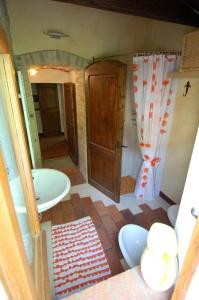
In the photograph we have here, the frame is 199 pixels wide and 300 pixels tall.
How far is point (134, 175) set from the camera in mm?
3178

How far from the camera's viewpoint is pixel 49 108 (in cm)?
550

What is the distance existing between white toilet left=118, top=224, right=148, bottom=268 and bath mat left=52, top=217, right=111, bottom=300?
8.8 inches

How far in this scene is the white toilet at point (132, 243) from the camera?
1.63m

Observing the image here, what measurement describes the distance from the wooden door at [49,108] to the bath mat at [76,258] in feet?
13.8

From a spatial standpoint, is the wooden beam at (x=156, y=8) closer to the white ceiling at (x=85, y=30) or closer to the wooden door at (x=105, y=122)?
the white ceiling at (x=85, y=30)

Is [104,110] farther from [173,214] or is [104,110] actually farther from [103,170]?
[173,214]

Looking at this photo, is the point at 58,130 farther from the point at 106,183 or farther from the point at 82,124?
the point at 106,183

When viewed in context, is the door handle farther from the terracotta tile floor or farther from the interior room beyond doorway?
the interior room beyond doorway

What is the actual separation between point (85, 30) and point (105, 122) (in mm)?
1297

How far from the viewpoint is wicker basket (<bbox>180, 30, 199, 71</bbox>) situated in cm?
158

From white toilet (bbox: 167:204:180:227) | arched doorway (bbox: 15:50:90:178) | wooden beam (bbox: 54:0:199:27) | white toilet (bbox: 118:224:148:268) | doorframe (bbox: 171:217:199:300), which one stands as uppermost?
wooden beam (bbox: 54:0:199:27)

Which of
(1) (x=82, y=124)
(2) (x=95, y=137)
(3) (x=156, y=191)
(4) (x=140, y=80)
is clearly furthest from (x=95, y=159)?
(4) (x=140, y=80)

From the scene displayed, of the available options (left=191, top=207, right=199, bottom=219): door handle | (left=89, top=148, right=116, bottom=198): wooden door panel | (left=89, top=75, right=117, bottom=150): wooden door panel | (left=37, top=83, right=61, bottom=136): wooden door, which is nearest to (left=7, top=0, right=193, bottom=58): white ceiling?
(left=89, top=75, right=117, bottom=150): wooden door panel

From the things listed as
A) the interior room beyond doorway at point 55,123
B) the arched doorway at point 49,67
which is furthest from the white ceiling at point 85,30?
the interior room beyond doorway at point 55,123
